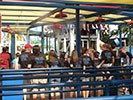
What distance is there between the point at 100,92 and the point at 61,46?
650 inches

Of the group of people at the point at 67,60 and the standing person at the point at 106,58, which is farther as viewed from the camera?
the standing person at the point at 106,58

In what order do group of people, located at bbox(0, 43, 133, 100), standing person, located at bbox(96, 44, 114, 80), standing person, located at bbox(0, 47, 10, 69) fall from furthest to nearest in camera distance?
standing person, located at bbox(0, 47, 10, 69) < standing person, located at bbox(96, 44, 114, 80) < group of people, located at bbox(0, 43, 133, 100)

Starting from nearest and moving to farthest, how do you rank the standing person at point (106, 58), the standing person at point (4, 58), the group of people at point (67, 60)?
1. the group of people at point (67, 60)
2. the standing person at point (106, 58)
3. the standing person at point (4, 58)

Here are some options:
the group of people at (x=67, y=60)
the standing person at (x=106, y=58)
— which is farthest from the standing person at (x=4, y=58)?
the standing person at (x=106, y=58)

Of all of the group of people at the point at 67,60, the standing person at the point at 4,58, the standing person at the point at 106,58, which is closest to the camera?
the group of people at the point at 67,60

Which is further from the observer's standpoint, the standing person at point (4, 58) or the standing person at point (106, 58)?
the standing person at point (4, 58)

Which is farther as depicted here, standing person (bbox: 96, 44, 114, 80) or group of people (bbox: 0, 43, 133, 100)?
standing person (bbox: 96, 44, 114, 80)

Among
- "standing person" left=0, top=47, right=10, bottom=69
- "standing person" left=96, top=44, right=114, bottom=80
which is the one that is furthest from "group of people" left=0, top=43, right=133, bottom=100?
"standing person" left=0, top=47, right=10, bottom=69

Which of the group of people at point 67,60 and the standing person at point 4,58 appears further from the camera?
the standing person at point 4,58

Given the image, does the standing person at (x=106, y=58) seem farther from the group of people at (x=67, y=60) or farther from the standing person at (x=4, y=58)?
the standing person at (x=4, y=58)

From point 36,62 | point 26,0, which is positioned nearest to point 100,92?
point 36,62

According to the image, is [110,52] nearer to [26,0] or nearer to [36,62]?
[36,62]

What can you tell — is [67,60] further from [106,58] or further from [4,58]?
[4,58]

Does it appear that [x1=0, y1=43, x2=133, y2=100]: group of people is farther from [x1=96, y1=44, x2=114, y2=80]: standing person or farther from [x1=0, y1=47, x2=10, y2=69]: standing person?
[x1=0, y1=47, x2=10, y2=69]: standing person
